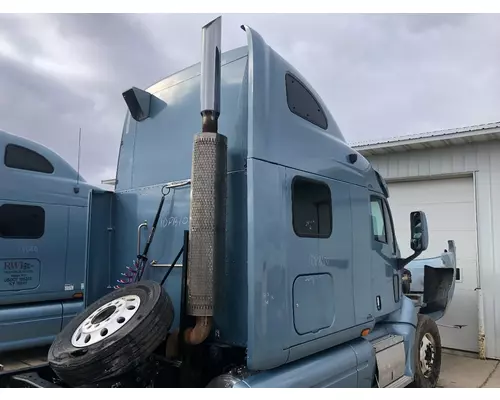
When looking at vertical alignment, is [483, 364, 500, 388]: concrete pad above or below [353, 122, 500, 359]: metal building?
below

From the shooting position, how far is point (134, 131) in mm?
4215

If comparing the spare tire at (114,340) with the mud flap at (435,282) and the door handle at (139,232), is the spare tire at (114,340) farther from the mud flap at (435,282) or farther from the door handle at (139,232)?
the mud flap at (435,282)

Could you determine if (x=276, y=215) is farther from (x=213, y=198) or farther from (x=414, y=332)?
(x=414, y=332)

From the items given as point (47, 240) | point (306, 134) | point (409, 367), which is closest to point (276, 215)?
point (306, 134)

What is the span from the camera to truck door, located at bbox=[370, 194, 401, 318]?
4512 mm

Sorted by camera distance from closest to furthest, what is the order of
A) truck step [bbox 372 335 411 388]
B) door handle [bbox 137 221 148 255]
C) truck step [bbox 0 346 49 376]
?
door handle [bbox 137 221 148 255] < truck step [bbox 372 335 411 388] < truck step [bbox 0 346 49 376]

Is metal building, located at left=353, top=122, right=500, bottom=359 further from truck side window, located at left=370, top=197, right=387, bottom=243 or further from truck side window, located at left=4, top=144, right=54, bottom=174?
truck side window, located at left=4, top=144, right=54, bottom=174

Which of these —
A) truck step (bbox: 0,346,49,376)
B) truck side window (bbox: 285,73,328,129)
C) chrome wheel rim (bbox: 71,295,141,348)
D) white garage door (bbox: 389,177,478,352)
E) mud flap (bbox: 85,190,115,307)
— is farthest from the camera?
white garage door (bbox: 389,177,478,352)

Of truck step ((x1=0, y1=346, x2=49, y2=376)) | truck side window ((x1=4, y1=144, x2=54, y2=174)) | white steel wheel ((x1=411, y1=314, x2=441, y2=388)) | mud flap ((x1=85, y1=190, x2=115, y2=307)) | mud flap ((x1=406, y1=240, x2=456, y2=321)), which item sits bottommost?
truck step ((x1=0, y1=346, x2=49, y2=376))

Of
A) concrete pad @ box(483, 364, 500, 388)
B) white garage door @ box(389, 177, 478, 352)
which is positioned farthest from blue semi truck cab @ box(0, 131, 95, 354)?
white garage door @ box(389, 177, 478, 352)

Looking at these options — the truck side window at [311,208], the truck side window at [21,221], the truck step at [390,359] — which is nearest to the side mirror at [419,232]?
the truck step at [390,359]

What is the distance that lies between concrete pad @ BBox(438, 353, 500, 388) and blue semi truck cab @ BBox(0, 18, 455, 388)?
7.51 ft

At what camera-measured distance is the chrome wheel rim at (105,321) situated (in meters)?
2.72

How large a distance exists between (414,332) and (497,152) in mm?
4226
